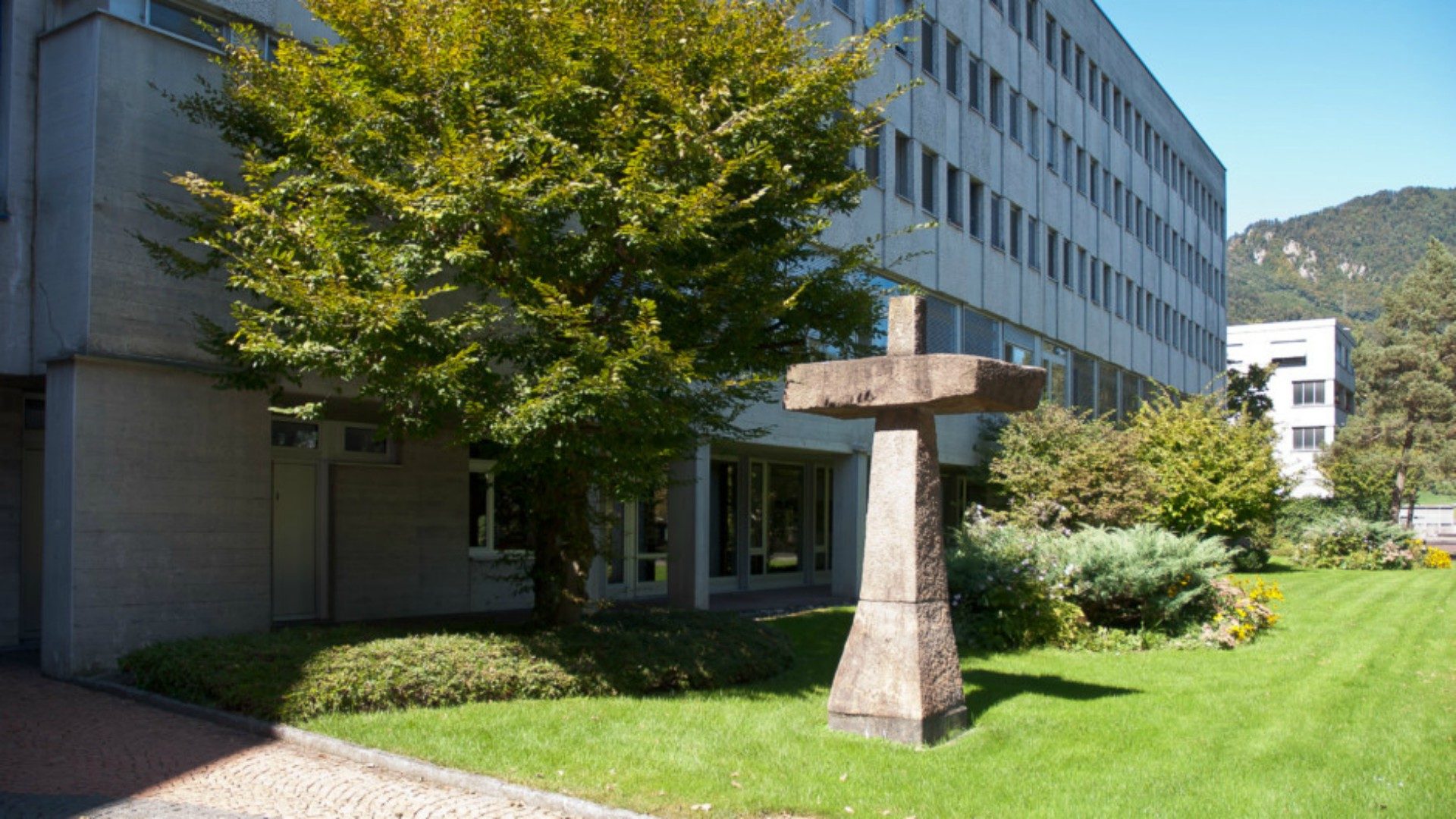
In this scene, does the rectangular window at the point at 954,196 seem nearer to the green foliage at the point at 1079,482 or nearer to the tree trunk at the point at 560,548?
the green foliage at the point at 1079,482

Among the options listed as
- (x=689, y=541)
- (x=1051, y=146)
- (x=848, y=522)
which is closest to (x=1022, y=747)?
(x=689, y=541)

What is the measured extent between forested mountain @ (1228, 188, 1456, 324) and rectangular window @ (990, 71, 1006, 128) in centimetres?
12748

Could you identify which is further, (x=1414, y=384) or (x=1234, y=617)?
(x=1414, y=384)

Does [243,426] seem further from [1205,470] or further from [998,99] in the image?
[998,99]

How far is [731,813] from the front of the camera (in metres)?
6.87

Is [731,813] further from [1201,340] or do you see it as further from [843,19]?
[1201,340]

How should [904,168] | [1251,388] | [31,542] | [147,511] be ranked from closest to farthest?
[147,511]
[31,542]
[904,168]
[1251,388]

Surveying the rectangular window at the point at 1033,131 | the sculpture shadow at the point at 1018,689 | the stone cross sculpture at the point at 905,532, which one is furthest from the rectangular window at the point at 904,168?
the stone cross sculpture at the point at 905,532

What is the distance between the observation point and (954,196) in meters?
27.7

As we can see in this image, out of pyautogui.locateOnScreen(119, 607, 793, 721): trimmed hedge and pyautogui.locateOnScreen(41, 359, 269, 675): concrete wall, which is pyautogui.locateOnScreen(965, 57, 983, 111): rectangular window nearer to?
pyautogui.locateOnScreen(119, 607, 793, 721): trimmed hedge

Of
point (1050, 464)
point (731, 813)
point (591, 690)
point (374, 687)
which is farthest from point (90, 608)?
point (1050, 464)

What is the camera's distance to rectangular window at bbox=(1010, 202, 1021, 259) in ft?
102

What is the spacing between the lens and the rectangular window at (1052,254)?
1331 inches

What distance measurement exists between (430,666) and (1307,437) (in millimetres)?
95194
